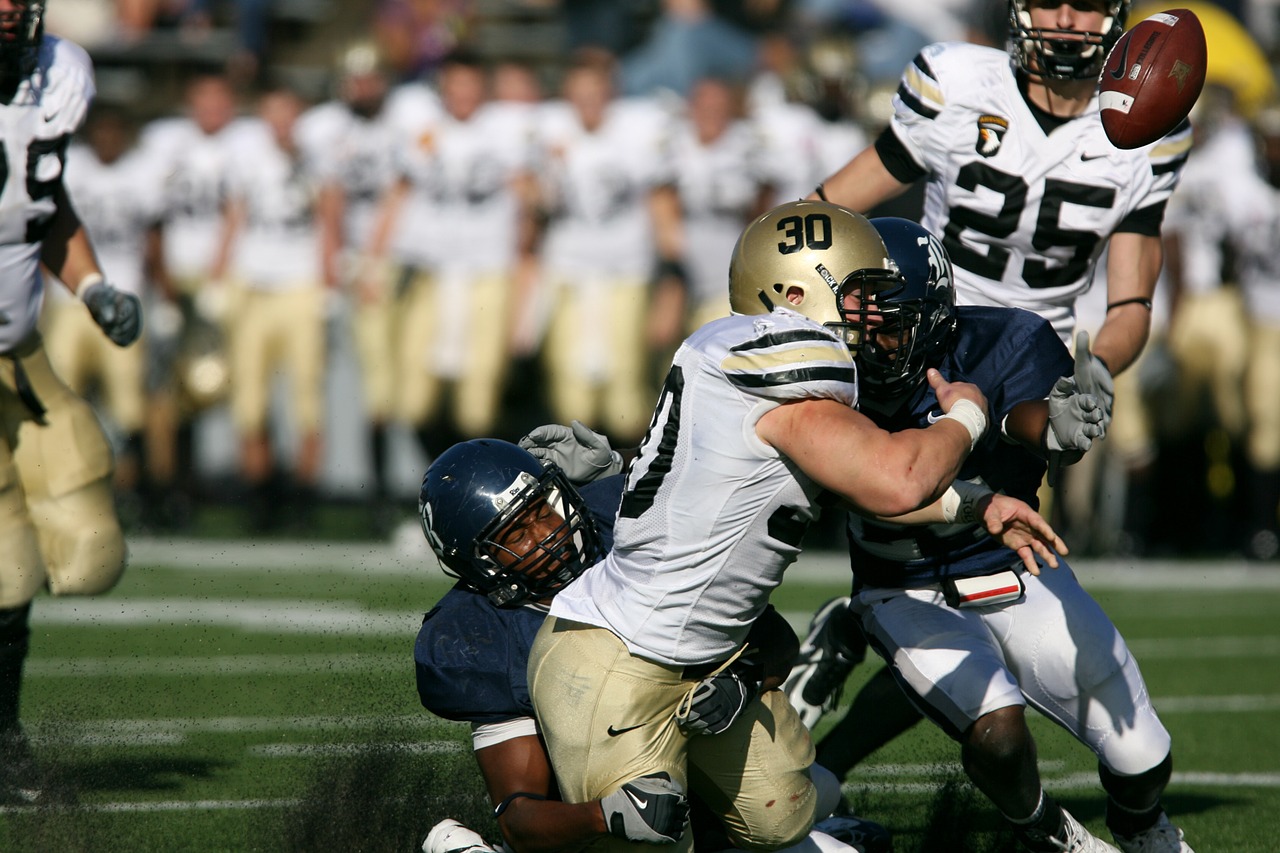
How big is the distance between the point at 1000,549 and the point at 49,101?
8.83ft

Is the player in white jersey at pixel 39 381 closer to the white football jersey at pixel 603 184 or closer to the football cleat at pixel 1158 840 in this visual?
the football cleat at pixel 1158 840

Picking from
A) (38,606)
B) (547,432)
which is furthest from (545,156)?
(547,432)

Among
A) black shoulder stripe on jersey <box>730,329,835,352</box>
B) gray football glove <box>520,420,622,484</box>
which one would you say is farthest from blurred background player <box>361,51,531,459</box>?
black shoulder stripe on jersey <box>730,329,835,352</box>

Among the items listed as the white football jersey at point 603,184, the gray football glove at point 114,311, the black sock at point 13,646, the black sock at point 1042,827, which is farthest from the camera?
the white football jersey at point 603,184

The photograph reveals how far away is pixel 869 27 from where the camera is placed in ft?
41.0

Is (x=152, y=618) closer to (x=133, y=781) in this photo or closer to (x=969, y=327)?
(x=133, y=781)

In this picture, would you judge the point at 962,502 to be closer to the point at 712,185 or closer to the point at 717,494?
the point at 717,494

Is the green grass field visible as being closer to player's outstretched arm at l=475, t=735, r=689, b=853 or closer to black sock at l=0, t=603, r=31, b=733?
black sock at l=0, t=603, r=31, b=733

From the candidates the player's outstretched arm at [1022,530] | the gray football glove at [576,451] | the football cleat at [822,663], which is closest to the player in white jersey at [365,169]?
the football cleat at [822,663]

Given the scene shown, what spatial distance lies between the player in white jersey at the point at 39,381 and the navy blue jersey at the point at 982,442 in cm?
208

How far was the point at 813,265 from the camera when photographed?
11.1 ft

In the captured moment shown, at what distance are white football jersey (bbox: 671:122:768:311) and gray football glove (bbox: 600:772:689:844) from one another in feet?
21.2

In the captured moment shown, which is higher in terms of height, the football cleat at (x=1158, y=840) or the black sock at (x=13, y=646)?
the black sock at (x=13, y=646)

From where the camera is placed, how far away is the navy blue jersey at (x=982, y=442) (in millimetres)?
3625
